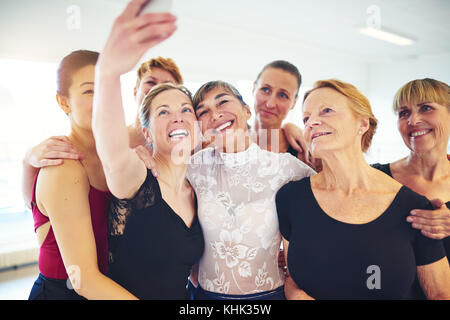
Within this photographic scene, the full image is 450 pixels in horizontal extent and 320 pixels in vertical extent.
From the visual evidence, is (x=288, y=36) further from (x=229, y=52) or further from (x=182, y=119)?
(x=182, y=119)

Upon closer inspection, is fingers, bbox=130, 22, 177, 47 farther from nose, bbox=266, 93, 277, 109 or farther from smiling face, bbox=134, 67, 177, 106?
nose, bbox=266, 93, 277, 109

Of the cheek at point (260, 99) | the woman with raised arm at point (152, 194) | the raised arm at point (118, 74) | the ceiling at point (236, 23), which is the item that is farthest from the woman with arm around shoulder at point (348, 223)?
the ceiling at point (236, 23)

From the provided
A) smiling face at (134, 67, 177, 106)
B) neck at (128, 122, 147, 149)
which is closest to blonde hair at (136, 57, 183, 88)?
smiling face at (134, 67, 177, 106)

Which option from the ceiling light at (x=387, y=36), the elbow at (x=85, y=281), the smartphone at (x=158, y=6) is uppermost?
the ceiling light at (x=387, y=36)

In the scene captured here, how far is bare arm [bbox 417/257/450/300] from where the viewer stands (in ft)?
3.86

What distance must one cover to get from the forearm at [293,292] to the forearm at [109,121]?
813mm

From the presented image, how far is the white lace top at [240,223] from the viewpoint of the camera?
1337 millimetres

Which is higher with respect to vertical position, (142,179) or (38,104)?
(38,104)

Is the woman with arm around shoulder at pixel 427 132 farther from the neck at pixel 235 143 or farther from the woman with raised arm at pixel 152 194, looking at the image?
the woman with raised arm at pixel 152 194

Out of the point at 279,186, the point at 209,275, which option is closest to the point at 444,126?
the point at 279,186

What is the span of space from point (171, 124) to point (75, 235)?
21.1 inches

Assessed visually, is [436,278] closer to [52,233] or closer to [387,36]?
[52,233]

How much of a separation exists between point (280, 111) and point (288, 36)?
17.4 feet
